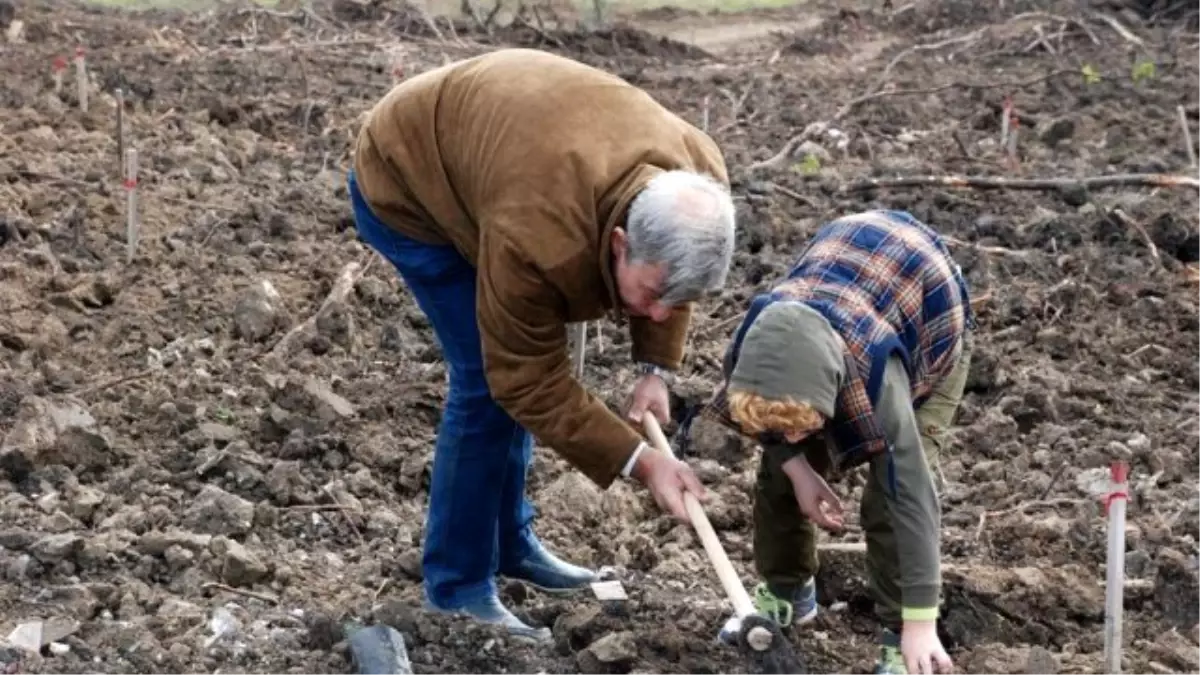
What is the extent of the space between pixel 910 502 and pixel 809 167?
6.62 metres

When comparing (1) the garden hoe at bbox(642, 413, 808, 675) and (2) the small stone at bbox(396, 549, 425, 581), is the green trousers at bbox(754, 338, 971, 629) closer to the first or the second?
(1) the garden hoe at bbox(642, 413, 808, 675)

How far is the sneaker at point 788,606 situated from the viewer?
4.07 m

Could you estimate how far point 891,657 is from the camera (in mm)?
3771

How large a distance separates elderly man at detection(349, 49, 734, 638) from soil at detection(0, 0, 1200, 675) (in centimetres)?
49

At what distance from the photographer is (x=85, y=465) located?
16.8 ft

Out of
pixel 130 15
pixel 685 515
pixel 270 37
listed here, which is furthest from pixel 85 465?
pixel 130 15

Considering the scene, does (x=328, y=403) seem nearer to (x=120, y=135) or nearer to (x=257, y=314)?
(x=257, y=314)

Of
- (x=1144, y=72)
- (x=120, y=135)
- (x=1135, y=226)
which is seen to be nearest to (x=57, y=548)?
(x=120, y=135)

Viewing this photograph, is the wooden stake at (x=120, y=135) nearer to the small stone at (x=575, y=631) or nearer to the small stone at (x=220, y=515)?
the small stone at (x=220, y=515)

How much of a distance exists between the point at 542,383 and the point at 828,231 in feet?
2.48

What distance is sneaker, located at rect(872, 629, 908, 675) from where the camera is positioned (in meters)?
3.75

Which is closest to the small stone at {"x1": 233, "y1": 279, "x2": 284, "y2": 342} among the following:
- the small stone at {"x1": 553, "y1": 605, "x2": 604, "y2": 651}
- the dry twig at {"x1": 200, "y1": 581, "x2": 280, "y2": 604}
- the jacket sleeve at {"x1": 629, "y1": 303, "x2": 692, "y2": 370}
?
the dry twig at {"x1": 200, "y1": 581, "x2": 280, "y2": 604}

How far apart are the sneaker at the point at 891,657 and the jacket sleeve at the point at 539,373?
2.60 feet

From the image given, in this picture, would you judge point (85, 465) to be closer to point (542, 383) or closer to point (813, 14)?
point (542, 383)
